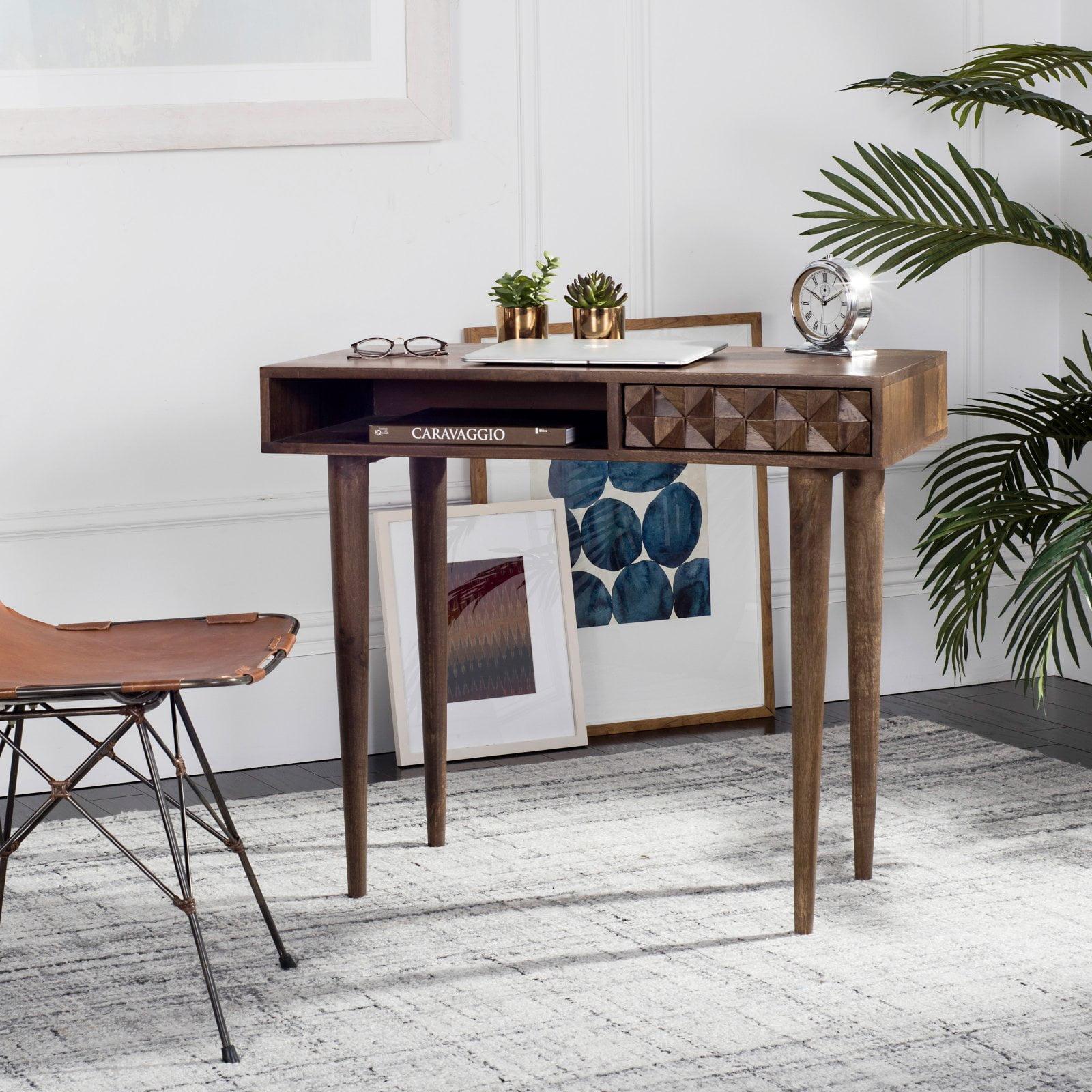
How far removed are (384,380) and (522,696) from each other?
1.14 meters

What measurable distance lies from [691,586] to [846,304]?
1492 mm

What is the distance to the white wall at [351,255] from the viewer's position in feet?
11.5

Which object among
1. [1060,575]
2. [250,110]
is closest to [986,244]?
[1060,575]

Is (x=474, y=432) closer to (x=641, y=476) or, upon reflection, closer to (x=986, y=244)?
(x=641, y=476)

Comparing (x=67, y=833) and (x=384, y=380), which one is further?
(x=67, y=833)

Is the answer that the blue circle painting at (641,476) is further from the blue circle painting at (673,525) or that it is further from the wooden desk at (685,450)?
the wooden desk at (685,450)

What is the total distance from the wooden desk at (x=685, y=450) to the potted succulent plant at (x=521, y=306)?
139 mm

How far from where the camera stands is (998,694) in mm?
4246

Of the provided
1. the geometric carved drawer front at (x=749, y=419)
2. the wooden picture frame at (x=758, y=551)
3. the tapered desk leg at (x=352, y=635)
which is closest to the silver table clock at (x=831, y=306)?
the geometric carved drawer front at (x=749, y=419)

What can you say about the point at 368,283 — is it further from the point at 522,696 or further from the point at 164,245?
the point at 522,696

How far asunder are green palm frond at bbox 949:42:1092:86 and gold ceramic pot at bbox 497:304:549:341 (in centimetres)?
136

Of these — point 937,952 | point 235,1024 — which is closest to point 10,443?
point 235,1024

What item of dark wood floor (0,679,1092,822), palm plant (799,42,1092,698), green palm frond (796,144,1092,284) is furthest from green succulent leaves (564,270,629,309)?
dark wood floor (0,679,1092,822)

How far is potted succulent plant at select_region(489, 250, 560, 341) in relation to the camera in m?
2.92
